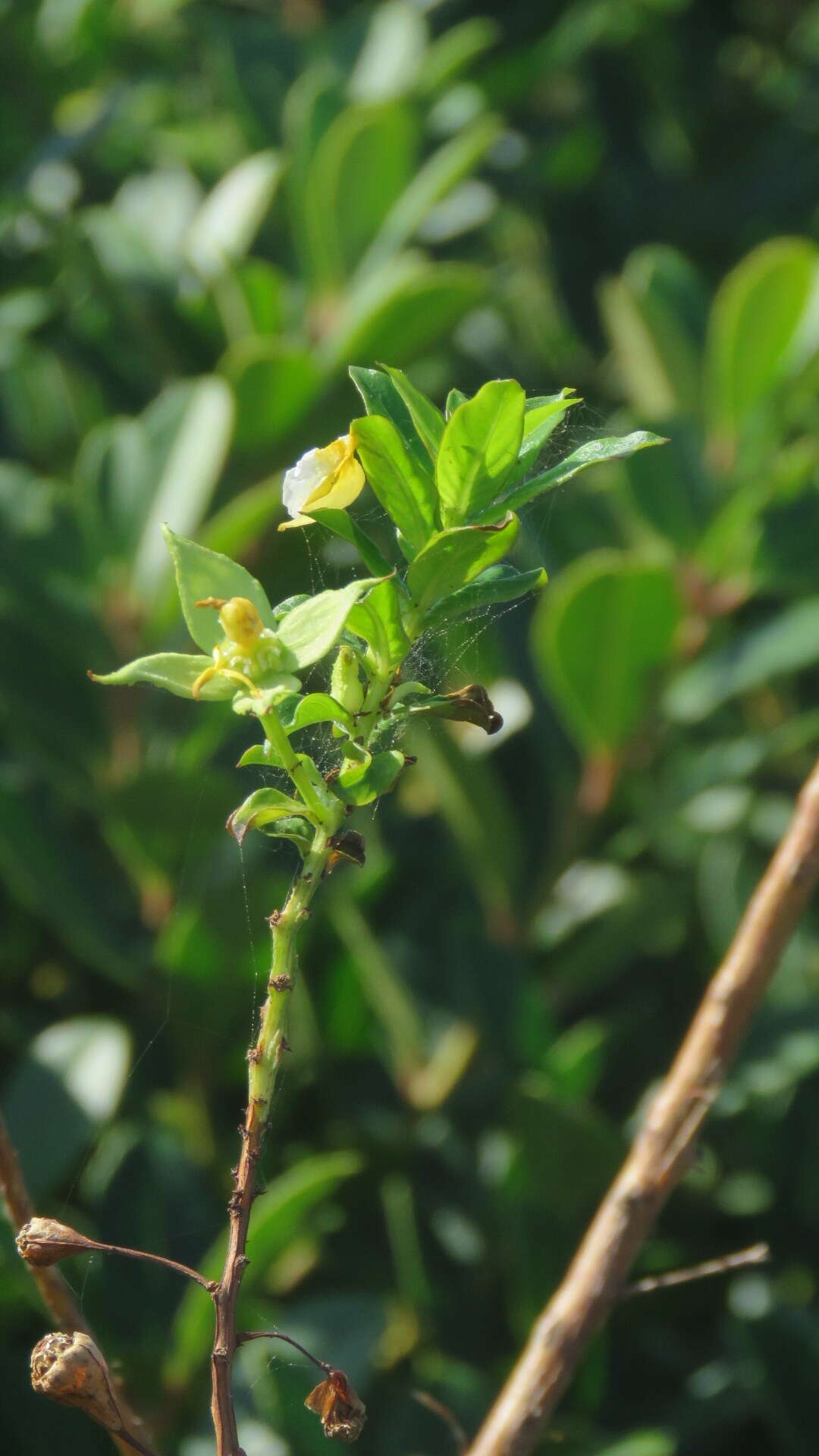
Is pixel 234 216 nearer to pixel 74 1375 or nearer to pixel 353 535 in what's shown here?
pixel 353 535

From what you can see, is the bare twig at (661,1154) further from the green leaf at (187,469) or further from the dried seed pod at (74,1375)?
the green leaf at (187,469)

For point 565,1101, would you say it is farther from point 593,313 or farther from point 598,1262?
point 593,313

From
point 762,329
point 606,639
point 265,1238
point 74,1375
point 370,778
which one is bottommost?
point 265,1238

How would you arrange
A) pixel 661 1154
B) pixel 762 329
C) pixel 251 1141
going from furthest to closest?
pixel 762 329 → pixel 661 1154 → pixel 251 1141

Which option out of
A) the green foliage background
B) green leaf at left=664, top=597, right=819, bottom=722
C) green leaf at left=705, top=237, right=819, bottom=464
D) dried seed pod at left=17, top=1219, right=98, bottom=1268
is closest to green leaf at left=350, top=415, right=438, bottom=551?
dried seed pod at left=17, top=1219, right=98, bottom=1268

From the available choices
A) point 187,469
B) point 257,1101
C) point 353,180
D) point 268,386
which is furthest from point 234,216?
point 257,1101

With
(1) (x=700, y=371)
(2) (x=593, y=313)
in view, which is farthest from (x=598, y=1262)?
(2) (x=593, y=313)
